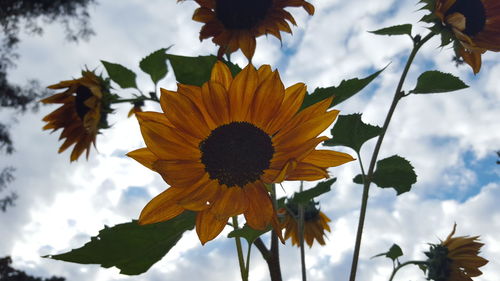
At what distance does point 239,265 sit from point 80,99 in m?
0.58

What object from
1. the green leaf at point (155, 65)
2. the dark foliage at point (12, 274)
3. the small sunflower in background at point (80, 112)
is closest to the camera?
the green leaf at point (155, 65)

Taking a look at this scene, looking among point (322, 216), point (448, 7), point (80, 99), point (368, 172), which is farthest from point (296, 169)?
point (322, 216)

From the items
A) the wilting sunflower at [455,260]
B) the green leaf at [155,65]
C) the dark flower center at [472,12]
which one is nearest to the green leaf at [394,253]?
the wilting sunflower at [455,260]

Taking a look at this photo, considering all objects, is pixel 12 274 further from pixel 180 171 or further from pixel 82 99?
pixel 180 171

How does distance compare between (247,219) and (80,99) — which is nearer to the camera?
(247,219)

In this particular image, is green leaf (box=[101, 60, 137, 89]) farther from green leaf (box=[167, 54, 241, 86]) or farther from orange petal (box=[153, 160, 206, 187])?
orange petal (box=[153, 160, 206, 187])

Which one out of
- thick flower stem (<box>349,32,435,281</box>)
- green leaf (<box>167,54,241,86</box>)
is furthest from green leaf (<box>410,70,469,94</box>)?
green leaf (<box>167,54,241,86</box>)

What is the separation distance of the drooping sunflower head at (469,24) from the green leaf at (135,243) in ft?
1.29

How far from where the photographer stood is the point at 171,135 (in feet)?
1.21

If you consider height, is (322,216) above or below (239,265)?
above

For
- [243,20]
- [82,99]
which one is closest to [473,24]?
[243,20]

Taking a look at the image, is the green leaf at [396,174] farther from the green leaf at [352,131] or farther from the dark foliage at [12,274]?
the dark foliage at [12,274]

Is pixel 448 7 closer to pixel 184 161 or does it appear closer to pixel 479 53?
pixel 479 53

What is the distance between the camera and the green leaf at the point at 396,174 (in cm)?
60
